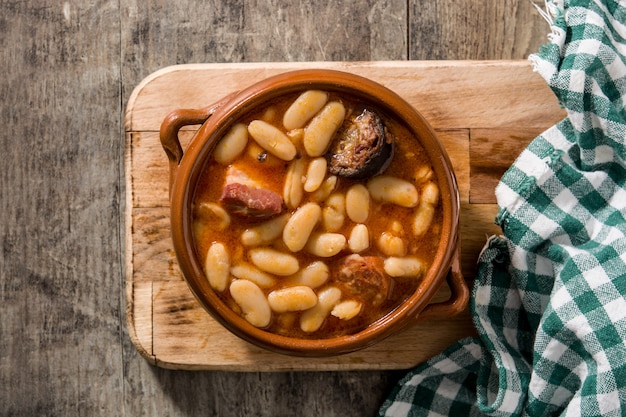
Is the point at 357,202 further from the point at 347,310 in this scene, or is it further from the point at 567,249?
the point at 567,249

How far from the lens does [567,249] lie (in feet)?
4.65

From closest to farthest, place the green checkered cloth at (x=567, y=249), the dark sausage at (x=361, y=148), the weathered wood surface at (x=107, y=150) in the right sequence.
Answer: the dark sausage at (x=361, y=148) → the green checkered cloth at (x=567, y=249) → the weathered wood surface at (x=107, y=150)

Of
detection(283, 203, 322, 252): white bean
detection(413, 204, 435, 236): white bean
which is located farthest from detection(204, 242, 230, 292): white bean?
detection(413, 204, 435, 236): white bean

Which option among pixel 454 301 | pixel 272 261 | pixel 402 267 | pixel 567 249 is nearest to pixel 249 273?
pixel 272 261

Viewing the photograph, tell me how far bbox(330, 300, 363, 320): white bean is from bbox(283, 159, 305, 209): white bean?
189 millimetres

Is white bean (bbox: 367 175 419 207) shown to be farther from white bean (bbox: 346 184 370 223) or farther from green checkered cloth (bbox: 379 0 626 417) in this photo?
→ green checkered cloth (bbox: 379 0 626 417)

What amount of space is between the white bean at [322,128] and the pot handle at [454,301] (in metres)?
0.31

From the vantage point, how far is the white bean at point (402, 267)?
128 cm

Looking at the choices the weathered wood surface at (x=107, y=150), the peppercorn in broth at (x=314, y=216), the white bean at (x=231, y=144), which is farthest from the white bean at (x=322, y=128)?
the weathered wood surface at (x=107, y=150)

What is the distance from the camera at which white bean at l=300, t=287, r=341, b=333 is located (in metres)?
1.29

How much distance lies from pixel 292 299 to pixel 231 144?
0.28 metres

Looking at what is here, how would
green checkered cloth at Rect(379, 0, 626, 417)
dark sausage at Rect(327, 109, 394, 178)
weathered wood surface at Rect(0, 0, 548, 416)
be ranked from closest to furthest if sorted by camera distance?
dark sausage at Rect(327, 109, 394, 178), green checkered cloth at Rect(379, 0, 626, 417), weathered wood surface at Rect(0, 0, 548, 416)

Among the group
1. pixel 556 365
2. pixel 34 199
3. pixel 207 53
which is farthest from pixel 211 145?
pixel 556 365

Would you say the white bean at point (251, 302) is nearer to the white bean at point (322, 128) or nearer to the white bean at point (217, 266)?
the white bean at point (217, 266)
